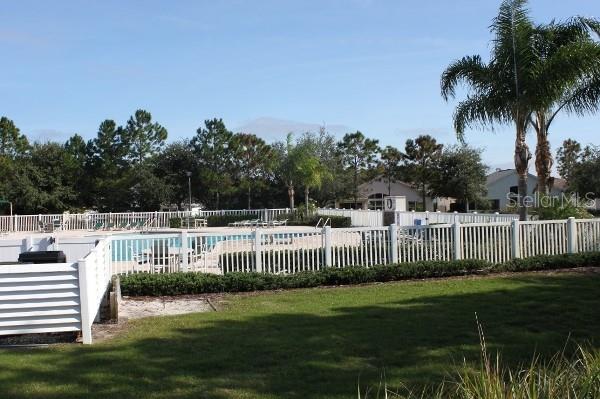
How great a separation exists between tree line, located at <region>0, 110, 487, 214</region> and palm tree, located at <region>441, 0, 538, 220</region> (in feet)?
79.2

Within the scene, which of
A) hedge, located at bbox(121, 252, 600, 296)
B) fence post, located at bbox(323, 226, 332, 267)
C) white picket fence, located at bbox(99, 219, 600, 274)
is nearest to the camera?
hedge, located at bbox(121, 252, 600, 296)

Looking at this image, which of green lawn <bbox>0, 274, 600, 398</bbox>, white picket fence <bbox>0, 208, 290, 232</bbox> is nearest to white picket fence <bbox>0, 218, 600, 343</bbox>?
green lawn <bbox>0, 274, 600, 398</bbox>

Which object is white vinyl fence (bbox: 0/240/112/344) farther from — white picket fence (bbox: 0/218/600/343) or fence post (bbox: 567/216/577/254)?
fence post (bbox: 567/216/577/254)

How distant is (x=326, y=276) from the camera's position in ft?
39.3

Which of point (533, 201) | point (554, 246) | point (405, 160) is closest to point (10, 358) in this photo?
point (554, 246)

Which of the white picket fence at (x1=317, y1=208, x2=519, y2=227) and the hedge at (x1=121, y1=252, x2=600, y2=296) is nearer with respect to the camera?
the hedge at (x1=121, y1=252, x2=600, y2=296)

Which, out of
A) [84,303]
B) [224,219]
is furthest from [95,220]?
[84,303]

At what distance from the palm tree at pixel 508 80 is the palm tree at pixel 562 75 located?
1.10 feet

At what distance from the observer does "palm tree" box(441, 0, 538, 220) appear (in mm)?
16516

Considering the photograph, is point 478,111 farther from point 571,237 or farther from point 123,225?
point 123,225

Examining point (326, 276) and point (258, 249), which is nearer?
point (326, 276)

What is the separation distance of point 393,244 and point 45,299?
769cm

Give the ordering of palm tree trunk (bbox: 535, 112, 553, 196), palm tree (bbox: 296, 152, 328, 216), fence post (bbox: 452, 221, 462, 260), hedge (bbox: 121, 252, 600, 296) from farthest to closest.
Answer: palm tree (bbox: 296, 152, 328, 216), palm tree trunk (bbox: 535, 112, 553, 196), fence post (bbox: 452, 221, 462, 260), hedge (bbox: 121, 252, 600, 296)

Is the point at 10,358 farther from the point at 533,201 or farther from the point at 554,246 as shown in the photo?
the point at 533,201
